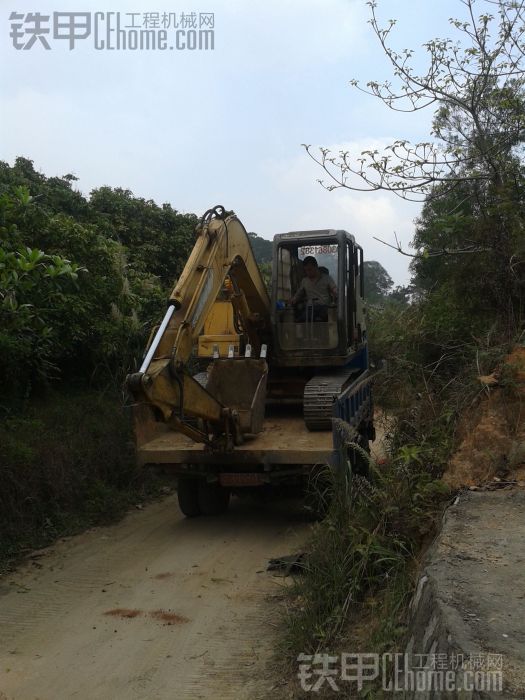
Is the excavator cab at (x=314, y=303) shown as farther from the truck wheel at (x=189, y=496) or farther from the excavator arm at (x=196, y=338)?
the truck wheel at (x=189, y=496)

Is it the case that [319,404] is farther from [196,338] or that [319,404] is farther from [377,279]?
[377,279]

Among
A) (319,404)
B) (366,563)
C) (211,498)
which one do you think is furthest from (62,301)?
(366,563)

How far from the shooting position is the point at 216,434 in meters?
6.97

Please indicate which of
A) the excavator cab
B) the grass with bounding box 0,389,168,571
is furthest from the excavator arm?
the grass with bounding box 0,389,168,571

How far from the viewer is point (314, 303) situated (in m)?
8.48

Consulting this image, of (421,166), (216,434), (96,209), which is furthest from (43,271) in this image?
(96,209)

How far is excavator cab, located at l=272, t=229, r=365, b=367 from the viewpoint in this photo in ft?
27.3

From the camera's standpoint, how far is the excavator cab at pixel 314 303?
832 centimetres

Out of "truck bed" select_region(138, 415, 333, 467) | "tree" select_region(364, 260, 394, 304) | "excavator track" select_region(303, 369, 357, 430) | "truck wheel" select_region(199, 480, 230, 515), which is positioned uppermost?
"tree" select_region(364, 260, 394, 304)

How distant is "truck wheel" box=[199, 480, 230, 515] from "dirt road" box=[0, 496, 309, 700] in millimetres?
153

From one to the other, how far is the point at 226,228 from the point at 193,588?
142 inches

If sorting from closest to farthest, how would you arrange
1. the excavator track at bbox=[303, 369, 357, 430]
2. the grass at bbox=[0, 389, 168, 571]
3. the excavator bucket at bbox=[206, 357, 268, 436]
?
the grass at bbox=[0, 389, 168, 571] → the excavator track at bbox=[303, 369, 357, 430] → the excavator bucket at bbox=[206, 357, 268, 436]

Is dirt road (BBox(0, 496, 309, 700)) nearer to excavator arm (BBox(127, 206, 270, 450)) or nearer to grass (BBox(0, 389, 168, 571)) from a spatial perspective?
grass (BBox(0, 389, 168, 571))

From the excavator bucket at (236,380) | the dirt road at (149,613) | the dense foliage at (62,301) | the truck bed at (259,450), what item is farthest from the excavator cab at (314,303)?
the dense foliage at (62,301)
